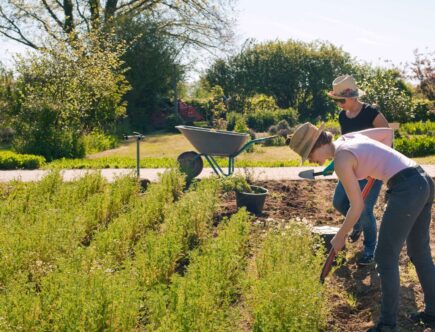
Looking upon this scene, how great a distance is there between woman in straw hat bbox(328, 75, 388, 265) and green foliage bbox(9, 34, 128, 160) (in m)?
9.35

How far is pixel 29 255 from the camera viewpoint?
4285 millimetres

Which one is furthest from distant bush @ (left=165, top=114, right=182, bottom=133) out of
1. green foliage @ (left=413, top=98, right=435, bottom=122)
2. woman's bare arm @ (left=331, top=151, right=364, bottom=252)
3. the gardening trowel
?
woman's bare arm @ (left=331, top=151, right=364, bottom=252)

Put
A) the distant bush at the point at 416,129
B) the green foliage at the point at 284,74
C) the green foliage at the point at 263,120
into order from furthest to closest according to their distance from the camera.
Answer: the green foliage at the point at 284,74, the green foliage at the point at 263,120, the distant bush at the point at 416,129

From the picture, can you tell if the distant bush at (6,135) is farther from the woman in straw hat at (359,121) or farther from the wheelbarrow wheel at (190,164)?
the woman in straw hat at (359,121)

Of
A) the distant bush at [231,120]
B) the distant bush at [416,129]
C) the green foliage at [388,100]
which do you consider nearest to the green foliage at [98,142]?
the distant bush at [231,120]

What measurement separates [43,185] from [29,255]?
303 centimetres

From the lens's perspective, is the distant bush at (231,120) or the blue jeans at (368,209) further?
the distant bush at (231,120)

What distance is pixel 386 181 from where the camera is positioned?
3453 millimetres

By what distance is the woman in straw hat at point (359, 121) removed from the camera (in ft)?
15.0

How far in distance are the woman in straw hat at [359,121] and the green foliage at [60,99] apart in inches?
368

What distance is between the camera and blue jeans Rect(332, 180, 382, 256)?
4.74 m

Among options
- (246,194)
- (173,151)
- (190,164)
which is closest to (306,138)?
(246,194)

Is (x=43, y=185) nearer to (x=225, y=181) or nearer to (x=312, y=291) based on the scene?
(x=225, y=181)

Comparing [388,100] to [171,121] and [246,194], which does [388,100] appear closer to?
[171,121]
